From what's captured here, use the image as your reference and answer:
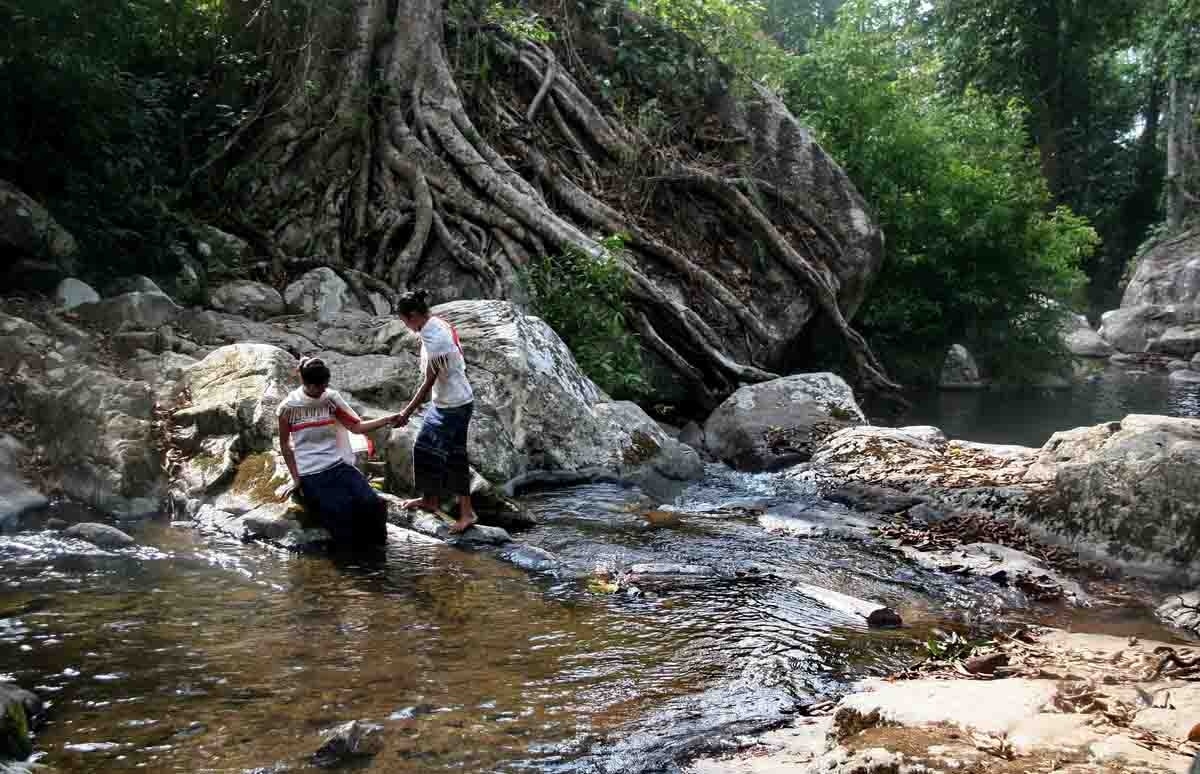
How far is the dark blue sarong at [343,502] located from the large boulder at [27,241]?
4847 millimetres

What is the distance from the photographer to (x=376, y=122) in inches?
537

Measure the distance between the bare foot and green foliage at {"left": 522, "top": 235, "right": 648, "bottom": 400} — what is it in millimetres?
4676

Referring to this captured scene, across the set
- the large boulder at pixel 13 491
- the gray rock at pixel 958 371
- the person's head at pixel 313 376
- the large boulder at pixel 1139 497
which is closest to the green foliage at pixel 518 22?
the person's head at pixel 313 376

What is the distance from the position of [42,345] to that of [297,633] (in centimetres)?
485

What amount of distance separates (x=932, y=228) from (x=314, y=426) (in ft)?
47.6

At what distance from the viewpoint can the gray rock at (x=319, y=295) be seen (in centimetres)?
1138

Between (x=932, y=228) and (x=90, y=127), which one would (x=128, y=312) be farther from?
(x=932, y=228)

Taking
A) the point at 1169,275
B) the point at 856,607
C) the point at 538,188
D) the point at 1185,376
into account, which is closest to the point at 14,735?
the point at 856,607

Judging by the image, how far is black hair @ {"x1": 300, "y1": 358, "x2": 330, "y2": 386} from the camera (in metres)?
6.58

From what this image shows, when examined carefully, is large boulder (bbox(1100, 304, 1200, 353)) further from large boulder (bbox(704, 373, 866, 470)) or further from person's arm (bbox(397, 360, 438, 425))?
person's arm (bbox(397, 360, 438, 425))

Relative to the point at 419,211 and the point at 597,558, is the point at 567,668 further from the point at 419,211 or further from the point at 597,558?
the point at 419,211

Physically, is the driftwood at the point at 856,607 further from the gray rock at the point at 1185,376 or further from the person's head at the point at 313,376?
the gray rock at the point at 1185,376

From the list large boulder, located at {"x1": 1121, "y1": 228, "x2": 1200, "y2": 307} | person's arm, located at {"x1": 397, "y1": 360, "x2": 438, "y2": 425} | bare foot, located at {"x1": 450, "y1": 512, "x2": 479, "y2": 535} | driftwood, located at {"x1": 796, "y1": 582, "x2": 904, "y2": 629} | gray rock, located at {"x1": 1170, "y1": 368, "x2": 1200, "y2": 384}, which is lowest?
driftwood, located at {"x1": 796, "y1": 582, "x2": 904, "y2": 629}

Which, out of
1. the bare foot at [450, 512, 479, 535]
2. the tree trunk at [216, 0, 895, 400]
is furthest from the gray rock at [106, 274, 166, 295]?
the bare foot at [450, 512, 479, 535]
